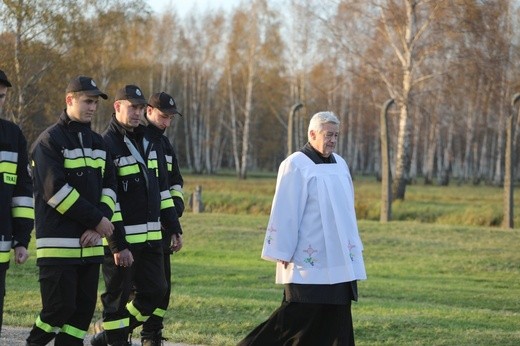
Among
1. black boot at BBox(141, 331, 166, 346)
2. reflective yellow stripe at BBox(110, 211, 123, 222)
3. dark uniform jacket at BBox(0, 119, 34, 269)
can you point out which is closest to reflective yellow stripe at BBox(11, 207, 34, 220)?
dark uniform jacket at BBox(0, 119, 34, 269)

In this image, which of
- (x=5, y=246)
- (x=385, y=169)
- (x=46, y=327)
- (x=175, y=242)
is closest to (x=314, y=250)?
(x=175, y=242)

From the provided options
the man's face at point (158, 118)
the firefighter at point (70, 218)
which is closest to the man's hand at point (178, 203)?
the man's face at point (158, 118)

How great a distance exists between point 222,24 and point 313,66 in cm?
1223

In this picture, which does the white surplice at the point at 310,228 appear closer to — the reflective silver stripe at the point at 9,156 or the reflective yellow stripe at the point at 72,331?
the reflective yellow stripe at the point at 72,331

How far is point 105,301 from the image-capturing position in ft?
28.5

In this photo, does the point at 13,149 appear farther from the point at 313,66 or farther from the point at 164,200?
the point at 313,66

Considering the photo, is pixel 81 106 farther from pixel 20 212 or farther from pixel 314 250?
pixel 314 250

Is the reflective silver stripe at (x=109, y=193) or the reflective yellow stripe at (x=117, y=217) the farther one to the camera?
the reflective yellow stripe at (x=117, y=217)

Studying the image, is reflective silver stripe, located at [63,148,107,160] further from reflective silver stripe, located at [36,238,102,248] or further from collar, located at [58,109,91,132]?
reflective silver stripe, located at [36,238,102,248]

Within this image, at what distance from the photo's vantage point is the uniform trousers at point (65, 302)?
761 cm

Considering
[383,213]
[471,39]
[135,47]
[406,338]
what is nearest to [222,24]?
[135,47]

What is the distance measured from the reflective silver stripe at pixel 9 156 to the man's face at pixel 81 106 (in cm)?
85

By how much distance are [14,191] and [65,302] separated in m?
1.03

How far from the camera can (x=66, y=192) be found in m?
7.57
